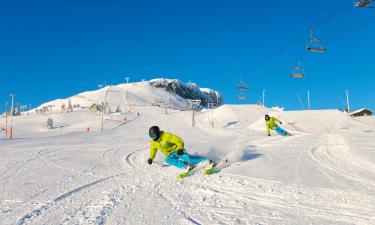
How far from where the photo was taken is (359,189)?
21.1 feet

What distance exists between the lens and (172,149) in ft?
29.7

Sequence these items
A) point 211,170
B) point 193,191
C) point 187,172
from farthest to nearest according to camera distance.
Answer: point 211,170 → point 187,172 → point 193,191

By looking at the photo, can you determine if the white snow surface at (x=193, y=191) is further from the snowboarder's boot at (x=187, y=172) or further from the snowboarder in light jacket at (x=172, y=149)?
the snowboarder in light jacket at (x=172, y=149)

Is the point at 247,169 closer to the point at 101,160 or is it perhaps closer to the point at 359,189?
the point at 359,189

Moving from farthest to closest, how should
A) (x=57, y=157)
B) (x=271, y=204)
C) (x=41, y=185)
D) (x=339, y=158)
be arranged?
(x=57, y=157) → (x=339, y=158) → (x=41, y=185) → (x=271, y=204)

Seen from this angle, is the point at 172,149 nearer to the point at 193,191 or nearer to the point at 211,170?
the point at 211,170

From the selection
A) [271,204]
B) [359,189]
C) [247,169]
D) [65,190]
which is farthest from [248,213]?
[247,169]

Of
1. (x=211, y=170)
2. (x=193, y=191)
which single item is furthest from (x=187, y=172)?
(x=193, y=191)

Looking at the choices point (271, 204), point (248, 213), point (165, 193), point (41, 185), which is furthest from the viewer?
point (41, 185)

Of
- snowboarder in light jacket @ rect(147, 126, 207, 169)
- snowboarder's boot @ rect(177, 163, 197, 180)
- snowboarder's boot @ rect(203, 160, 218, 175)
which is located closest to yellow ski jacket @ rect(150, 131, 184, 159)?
snowboarder in light jacket @ rect(147, 126, 207, 169)

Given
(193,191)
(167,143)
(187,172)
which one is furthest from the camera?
(167,143)

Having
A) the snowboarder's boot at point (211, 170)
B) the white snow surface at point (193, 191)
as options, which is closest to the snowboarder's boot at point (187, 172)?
the white snow surface at point (193, 191)

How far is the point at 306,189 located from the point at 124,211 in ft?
11.1

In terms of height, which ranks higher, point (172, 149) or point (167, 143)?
point (167, 143)
